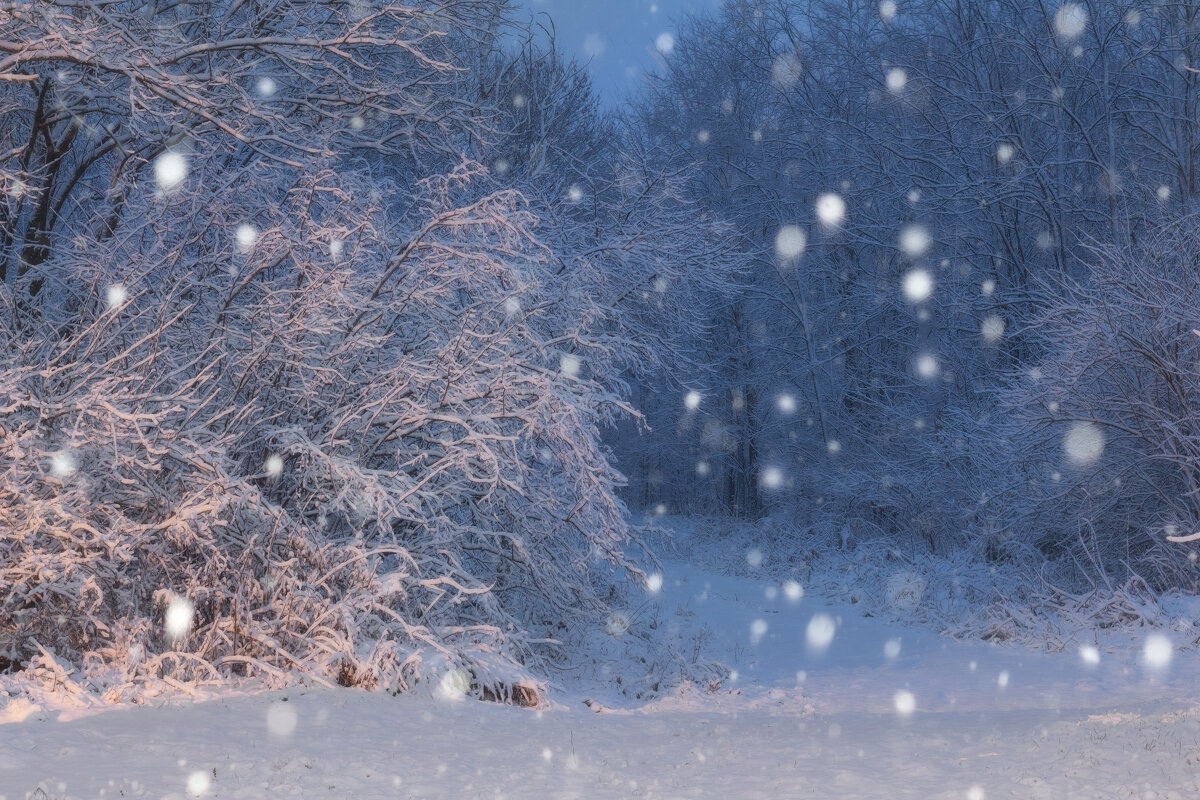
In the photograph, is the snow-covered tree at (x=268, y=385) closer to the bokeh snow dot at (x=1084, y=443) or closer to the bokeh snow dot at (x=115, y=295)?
the bokeh snow dot at (x=115, y=295)

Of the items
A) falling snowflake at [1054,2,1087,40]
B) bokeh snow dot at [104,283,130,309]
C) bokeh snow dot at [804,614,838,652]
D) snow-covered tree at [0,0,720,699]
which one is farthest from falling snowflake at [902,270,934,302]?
bokeh snow dot at [104,283,130,309]

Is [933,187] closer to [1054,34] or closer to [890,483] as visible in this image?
[1054,34]

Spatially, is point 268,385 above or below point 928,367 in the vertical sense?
below

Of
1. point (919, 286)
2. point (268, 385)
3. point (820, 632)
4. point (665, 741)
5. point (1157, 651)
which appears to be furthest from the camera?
point (919, 286)

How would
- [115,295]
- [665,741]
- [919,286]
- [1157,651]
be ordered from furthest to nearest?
1. [919,286]
2. [1157,651]
3. [115,295]
4. [665,741]

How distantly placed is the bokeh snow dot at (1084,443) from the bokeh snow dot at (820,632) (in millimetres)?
4122

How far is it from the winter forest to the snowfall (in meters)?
0.05

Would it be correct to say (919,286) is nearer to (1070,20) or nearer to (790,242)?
(790,242)

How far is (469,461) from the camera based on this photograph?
10000 millimetres

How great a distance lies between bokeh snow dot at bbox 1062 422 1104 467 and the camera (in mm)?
14250

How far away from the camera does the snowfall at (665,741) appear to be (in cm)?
590

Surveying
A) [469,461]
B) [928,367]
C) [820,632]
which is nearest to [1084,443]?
[820,632]

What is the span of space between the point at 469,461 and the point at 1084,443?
29.7ft

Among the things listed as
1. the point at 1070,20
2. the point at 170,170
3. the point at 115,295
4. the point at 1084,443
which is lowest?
the point at 1084,443
